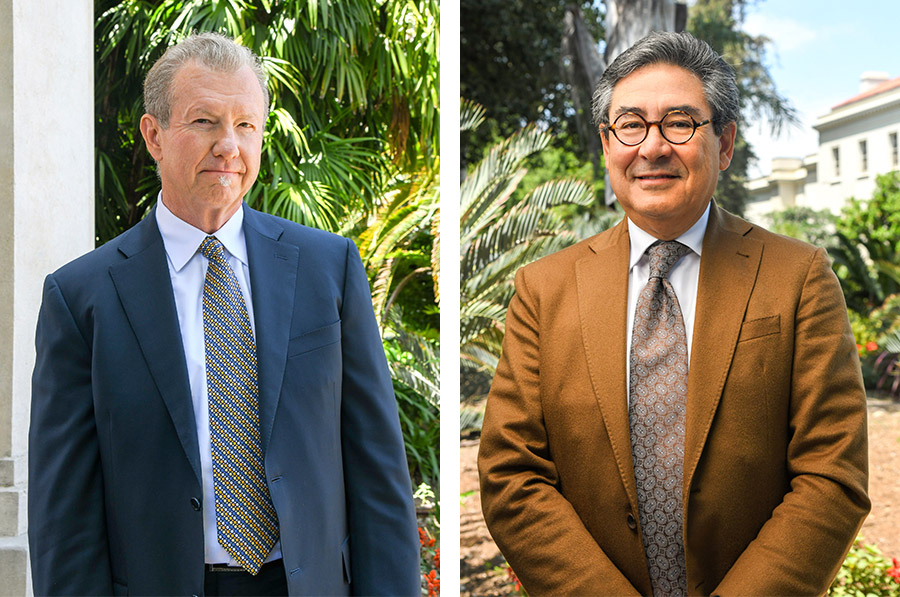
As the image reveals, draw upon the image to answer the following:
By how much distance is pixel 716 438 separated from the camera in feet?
6.12

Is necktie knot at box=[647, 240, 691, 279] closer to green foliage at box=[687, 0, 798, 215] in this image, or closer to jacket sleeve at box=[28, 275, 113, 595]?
jacket sleeve at box=[28, 275, 113, 595]

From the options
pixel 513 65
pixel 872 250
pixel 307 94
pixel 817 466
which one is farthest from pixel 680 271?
pixel 513 65

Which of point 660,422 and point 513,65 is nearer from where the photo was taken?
point 660,422

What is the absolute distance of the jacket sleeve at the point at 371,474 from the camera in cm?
202

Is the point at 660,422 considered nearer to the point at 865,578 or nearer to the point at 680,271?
the point at 680,271

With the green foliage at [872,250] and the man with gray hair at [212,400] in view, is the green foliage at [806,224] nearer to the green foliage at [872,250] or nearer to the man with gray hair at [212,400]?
the green foliage at [872,250]

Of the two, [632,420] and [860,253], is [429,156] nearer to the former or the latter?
[632,420]

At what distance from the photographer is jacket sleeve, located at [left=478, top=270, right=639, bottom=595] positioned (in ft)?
6.15

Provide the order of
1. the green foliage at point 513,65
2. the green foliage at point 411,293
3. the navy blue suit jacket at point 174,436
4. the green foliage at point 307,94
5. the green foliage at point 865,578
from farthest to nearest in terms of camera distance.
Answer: the green foliage at point 513,65 → the green foliage at point 865,578 → the green foliage at point 411,293 → the green foliage at point 307,94 → the navy blue suit jacket at point 174,436

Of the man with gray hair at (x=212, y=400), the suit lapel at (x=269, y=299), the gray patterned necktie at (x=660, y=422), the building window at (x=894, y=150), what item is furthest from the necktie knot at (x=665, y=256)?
the building window at (x=894, y=150)

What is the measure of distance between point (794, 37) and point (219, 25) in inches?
108

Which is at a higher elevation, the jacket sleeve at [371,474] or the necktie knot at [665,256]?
the necktie knot at [665,256]

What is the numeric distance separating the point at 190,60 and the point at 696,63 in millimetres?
1277

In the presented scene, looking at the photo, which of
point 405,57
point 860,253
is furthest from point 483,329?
point 860,253
